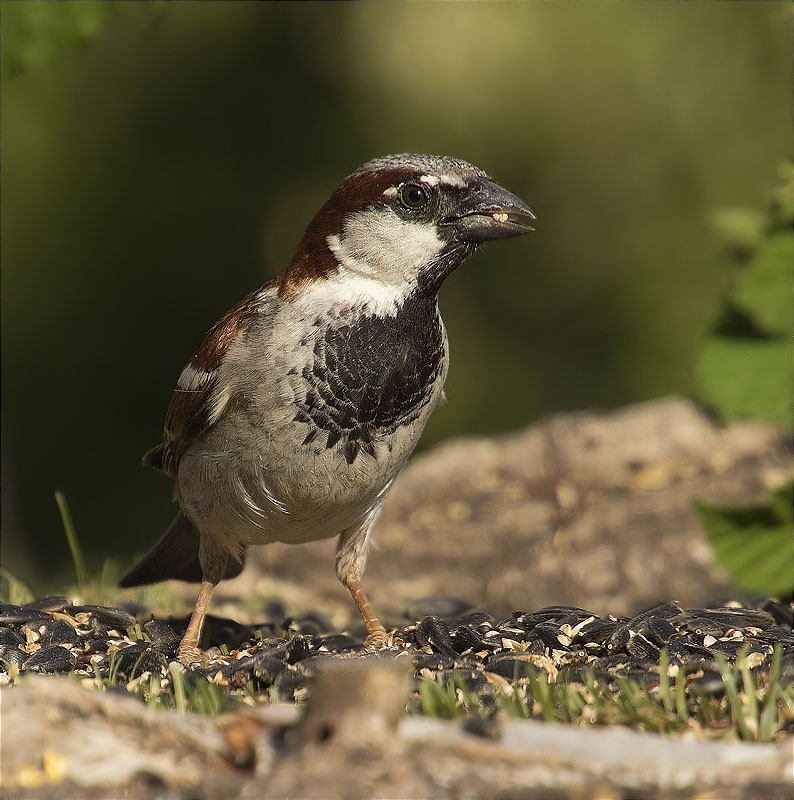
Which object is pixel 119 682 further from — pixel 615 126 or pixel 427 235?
pixel 615 126

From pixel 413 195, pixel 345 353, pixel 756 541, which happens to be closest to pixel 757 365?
pixel 756 541

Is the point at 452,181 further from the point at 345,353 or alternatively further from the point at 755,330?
the point at 755,330

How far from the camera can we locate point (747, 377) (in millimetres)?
7102

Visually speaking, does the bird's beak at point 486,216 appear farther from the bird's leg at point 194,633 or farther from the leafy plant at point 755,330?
the leafy plant at point 755,330

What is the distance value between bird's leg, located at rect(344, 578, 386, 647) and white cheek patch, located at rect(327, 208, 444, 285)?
1482 mm

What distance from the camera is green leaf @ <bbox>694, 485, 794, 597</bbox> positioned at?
215 inches

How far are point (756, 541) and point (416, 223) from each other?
104 inches

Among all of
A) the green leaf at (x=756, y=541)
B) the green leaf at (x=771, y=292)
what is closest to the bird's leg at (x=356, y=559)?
the green leaf at (x=756, y=541)

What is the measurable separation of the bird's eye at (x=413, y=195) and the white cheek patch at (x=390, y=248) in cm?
7

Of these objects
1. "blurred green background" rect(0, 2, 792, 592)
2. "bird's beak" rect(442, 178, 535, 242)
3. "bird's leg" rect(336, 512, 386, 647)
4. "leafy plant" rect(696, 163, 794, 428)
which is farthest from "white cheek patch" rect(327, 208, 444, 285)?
"blurred green background" rect(0, 2, 792, 592)

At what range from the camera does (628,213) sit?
12859mm

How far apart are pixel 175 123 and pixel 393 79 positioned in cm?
255

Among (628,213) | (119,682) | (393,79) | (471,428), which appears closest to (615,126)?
(628,213)

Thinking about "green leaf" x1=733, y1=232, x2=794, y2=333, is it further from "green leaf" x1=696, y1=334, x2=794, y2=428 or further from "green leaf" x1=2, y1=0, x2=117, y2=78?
"green leaf" x1=2, y1=0, x2=117, y2=78
